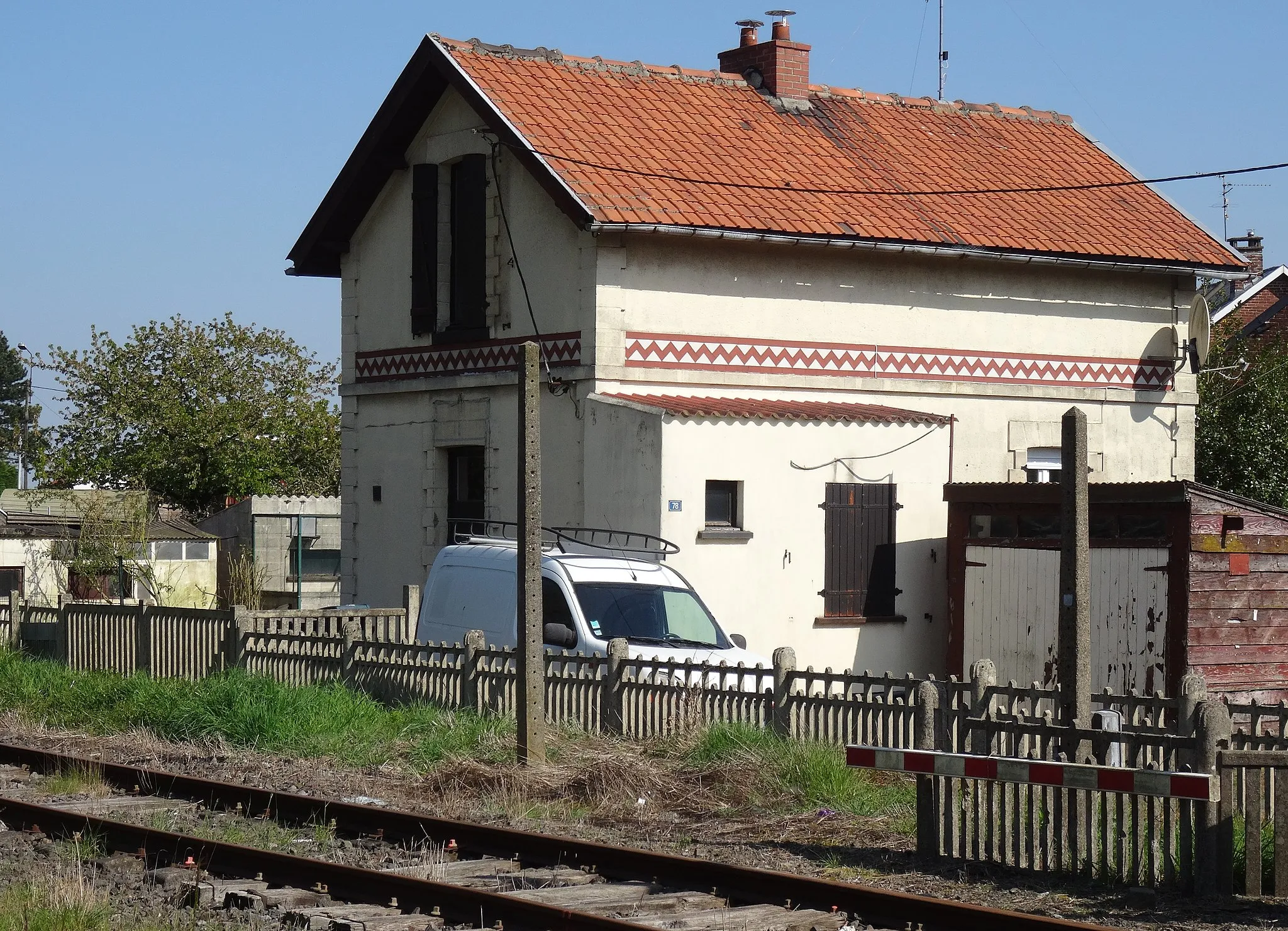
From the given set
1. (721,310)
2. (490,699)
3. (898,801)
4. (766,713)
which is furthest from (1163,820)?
(721,310)

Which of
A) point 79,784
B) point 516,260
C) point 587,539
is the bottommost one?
point 79,784

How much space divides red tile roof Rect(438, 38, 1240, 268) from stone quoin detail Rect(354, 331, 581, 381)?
1938mm

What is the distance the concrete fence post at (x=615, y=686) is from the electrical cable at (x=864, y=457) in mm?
6909

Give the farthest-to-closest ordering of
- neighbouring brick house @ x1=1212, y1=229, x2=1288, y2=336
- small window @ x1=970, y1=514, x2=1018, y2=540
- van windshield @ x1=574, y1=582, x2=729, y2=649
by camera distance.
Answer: neighbouring brick house @ x1=1212, y1=229, x2=1288, y2=336, small window @ x1=970, y1=514, x2=1018, y2=540, van windshield @ x1=574, y1=582, x2=729, y2=649

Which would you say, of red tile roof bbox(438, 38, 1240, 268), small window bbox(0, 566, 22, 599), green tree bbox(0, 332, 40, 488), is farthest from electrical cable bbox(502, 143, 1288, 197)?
green tree bbox(0, 332, 40, 488)

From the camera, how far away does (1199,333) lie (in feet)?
80.1

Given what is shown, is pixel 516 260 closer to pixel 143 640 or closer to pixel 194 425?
pixel 143 640

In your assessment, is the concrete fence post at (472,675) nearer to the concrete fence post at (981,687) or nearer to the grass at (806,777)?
the grass at (806,777)

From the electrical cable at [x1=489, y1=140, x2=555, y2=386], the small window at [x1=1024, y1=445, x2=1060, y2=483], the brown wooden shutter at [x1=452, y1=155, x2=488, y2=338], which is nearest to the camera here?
the electrical cable at [x1=489, y1=140, x2=555, y2=386]

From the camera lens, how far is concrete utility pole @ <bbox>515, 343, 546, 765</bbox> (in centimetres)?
1324

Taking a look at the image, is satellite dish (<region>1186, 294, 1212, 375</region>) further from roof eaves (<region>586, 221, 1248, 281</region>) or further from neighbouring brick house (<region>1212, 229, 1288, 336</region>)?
neighbouring brick house (<region>1212, 229, 1288, 336</region>)

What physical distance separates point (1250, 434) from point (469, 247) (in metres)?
14.6

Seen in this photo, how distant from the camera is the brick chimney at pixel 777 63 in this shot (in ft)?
81.5

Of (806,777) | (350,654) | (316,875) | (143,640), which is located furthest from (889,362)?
(316,875)
